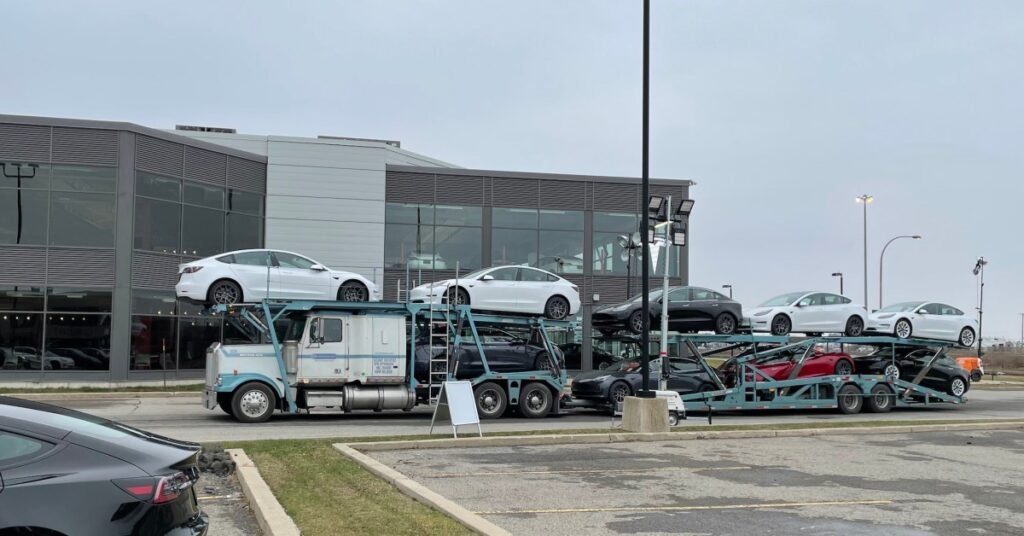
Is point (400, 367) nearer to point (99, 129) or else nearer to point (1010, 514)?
point (1010, 514)

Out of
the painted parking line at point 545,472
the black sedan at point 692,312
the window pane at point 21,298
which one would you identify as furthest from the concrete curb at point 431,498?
the window pane at point 21,298

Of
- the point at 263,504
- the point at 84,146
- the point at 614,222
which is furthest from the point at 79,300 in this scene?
the point at 263,504

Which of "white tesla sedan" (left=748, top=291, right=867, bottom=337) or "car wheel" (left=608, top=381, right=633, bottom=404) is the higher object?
"white tesla sedan" (left=748, top=291, right=867, bottom=337)

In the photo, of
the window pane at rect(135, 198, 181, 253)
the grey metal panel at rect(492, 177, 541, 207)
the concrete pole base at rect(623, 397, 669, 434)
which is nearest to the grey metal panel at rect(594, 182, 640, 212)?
the grey metal panel at rect(492, 177, 541, 207)

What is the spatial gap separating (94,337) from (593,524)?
83.9ft

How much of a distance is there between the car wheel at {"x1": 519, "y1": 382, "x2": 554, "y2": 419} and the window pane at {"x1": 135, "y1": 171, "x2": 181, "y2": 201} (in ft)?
55.6

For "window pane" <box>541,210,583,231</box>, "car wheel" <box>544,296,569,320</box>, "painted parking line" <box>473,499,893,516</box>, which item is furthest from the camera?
"window pane" <box>541,210,583,231</box>

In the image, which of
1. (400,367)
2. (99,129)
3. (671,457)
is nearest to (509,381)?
(400,367)

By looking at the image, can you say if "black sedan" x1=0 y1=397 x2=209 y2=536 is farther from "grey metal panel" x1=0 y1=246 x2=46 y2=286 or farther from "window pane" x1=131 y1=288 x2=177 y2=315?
"grey metal panel" x1=0 y1=246 x2=46 y2=286

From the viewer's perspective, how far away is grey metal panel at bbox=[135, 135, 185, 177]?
96.7 ft

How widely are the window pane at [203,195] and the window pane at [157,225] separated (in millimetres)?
648

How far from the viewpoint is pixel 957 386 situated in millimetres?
24438

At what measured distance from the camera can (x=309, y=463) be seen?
35.3 ft

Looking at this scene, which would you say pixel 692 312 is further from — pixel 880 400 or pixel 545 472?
pixel 545 472
